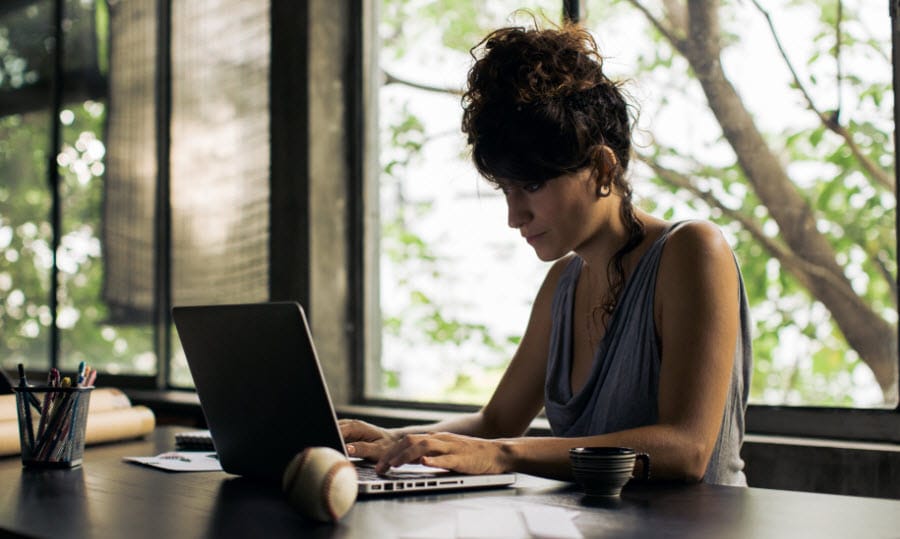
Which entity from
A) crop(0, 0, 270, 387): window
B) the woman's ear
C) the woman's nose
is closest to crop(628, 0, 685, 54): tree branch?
the woman's ear

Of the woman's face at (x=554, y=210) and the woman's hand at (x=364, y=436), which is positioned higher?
the woman's face at (x=554, y=210)

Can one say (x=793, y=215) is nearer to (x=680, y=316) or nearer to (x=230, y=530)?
(x=680, y=316)

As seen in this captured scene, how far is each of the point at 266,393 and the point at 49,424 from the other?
590 millimetres

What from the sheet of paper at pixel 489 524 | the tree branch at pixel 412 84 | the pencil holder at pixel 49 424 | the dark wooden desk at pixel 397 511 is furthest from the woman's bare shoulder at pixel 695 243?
the tree branch at pixel 412 84

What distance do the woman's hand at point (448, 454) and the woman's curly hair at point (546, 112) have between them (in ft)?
1.71

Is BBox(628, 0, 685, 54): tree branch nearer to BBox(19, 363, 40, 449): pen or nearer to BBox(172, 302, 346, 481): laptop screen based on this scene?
BBox(172, 302, 346, 481): laptop screen

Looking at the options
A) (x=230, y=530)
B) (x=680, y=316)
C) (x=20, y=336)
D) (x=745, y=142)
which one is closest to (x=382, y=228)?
(x=745, y=142)

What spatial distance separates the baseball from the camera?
1170 millimetres

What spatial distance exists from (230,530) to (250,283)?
2.44m

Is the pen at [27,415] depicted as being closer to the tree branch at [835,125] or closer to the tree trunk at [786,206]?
the tree trunk at [786,206]

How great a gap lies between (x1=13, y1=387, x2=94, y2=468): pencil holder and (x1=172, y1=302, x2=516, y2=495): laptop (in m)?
0.31

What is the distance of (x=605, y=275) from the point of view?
193 cm

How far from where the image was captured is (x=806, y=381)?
2.32 metres

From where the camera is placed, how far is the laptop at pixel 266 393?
51.8 inches
